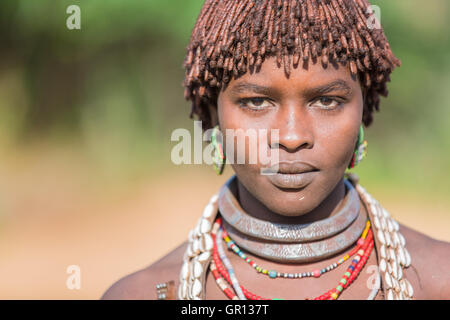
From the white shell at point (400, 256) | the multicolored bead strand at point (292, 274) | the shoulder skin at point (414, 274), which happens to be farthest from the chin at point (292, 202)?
the shoulder skin at point (414, 274)

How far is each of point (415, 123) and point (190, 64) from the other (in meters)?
6.05

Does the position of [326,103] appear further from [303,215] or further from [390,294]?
[390,294]

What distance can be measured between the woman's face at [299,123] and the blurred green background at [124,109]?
484 centimetres

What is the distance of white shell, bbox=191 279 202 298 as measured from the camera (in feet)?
7.66

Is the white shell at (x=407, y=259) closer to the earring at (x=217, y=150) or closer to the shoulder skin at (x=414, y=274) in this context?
the shoulder skin at (x=414, y=274)

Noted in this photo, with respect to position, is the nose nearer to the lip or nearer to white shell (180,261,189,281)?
the lip

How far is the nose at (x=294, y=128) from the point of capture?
205 cm

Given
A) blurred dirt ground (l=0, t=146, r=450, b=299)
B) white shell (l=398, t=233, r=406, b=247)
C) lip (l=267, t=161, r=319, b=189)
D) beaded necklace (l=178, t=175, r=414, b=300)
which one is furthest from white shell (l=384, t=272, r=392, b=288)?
blurred dirt ground (l=0, t=146, r=450, b=299)

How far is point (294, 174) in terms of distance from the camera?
2127 mm

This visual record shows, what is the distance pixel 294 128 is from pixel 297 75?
208 millimetres

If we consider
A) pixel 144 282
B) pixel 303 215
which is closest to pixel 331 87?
pixel 303 215

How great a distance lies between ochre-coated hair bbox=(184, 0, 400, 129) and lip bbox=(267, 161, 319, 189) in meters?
0.37

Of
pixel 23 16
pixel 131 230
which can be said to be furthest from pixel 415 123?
pixel 23 16
